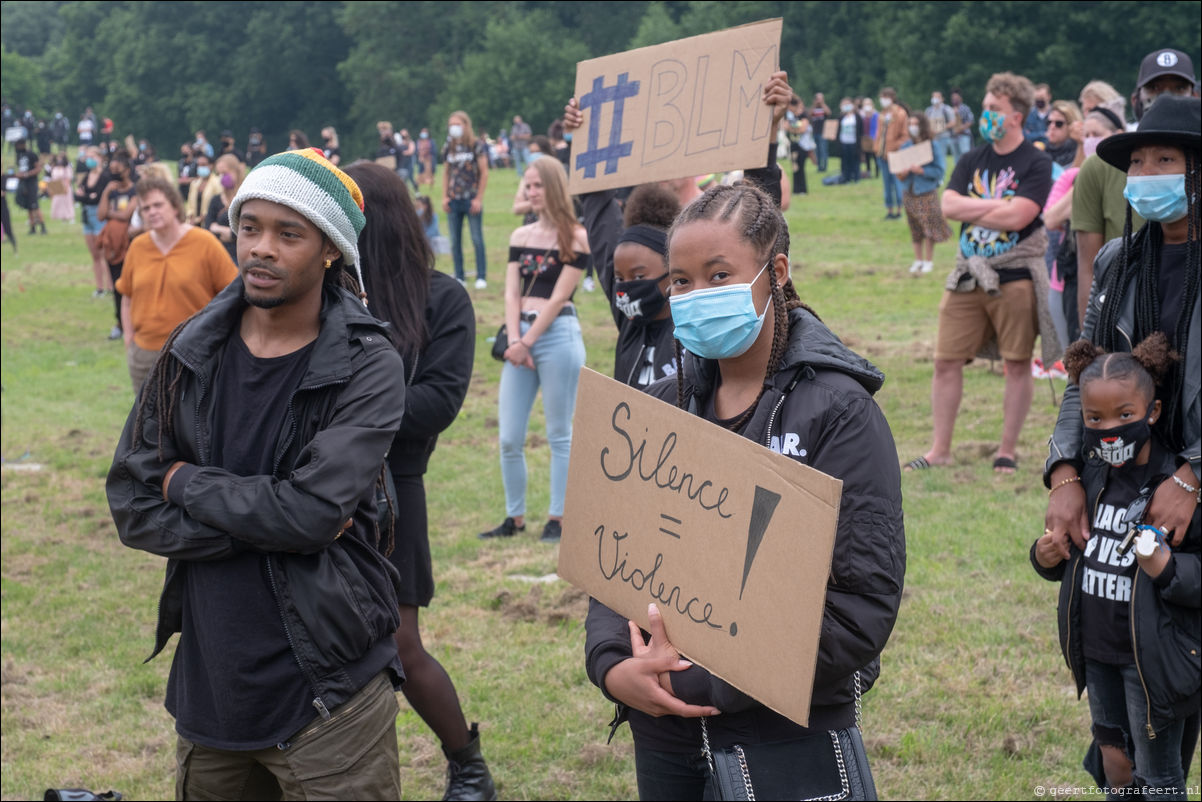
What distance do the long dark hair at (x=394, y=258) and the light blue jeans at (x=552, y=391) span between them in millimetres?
2979

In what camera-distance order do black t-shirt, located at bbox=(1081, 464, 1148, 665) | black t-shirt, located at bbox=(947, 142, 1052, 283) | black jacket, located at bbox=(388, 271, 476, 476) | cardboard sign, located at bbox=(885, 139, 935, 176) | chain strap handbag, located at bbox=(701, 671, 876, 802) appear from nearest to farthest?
chain strap handbag, located at bbox=(701, 671, 876, 802) → black t-shirt, located at bbox=(1081, 464, 1148, 665) → black jacket, located at bbox=(388, 271, 476, 476) → black t-shirt, located at bbox=(947, 142, 1052, 283) → cardboard sign, located at bbox=(885, 139, 935, 176)

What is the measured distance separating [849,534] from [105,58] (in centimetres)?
8762

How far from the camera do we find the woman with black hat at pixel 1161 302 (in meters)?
3.35

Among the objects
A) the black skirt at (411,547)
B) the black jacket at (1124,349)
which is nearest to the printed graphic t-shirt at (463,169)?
the black skirt at (411,547)

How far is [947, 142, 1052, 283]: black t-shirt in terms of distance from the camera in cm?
748

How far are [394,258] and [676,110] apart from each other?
1101mm

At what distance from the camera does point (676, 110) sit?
4.46 m

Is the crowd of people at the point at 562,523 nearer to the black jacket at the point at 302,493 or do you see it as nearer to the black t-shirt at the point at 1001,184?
the black jacket at the point at 302,493

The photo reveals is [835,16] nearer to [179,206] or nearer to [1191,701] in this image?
[179,206]

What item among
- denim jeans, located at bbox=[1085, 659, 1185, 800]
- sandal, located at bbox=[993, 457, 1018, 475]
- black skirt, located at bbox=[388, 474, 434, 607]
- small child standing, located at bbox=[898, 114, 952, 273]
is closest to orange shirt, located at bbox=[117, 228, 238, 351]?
black skirt, located at bbox=[388, 474, 434, 607]

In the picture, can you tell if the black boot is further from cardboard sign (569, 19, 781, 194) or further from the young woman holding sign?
cardboard sign (569, 19, 781, 194)

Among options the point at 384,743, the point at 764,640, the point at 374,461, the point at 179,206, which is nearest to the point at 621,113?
the point at 374,461

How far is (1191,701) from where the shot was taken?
337cm

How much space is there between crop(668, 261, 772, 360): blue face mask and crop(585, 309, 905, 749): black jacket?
0.10 m
